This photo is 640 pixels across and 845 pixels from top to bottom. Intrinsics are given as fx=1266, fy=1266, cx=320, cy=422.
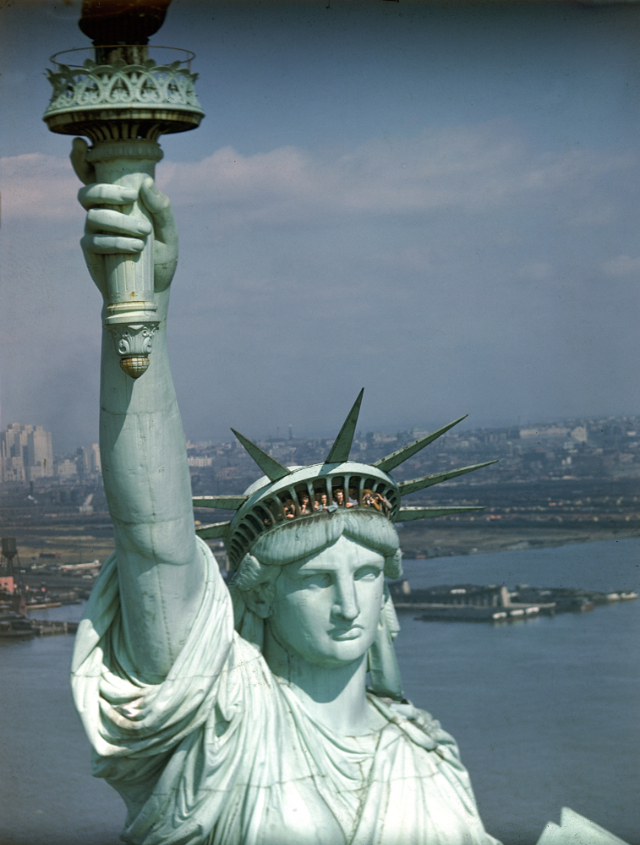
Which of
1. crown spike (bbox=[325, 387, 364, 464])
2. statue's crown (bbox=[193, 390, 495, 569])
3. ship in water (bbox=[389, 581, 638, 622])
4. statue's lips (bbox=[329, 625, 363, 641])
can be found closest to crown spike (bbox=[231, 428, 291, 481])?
statue's crown (bbox=[193, 390, 495, 569])

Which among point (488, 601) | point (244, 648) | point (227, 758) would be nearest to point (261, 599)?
point (244, 648)

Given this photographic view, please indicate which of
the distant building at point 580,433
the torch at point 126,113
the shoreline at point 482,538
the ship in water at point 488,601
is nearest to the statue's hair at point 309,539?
the torch at point 126,113

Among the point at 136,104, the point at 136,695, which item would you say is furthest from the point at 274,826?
the point at 136,104

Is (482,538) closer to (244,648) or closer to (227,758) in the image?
(244,648)

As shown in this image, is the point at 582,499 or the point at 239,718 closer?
the point at 239,718

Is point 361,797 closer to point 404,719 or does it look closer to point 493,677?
point 404,719

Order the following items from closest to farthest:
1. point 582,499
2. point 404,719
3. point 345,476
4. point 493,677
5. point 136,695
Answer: point 136,695, point 345,476, point 404,719, point 493,677, point 582,499

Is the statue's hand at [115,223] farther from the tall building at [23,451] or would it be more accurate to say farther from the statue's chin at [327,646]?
the tall building at [23,451]
